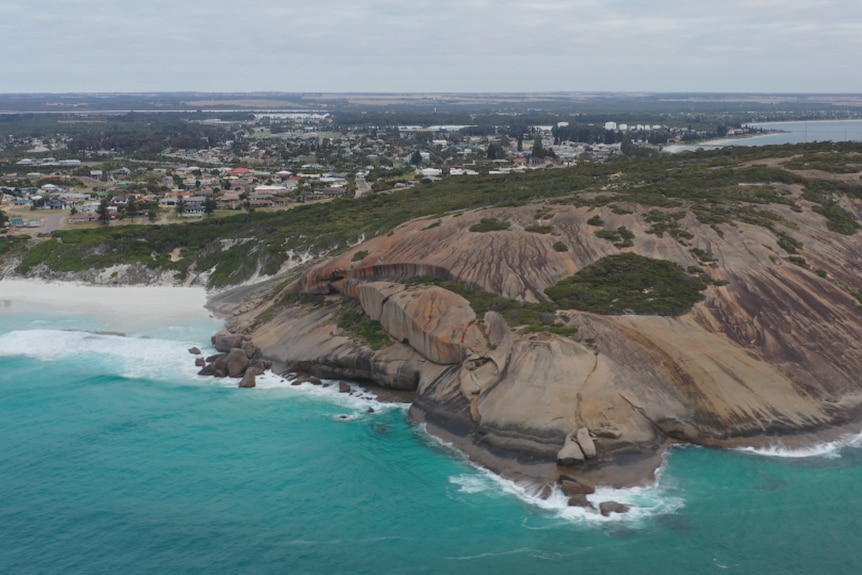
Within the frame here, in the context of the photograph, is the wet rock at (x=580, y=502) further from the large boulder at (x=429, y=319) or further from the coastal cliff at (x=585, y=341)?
the large boulder at (x=429, y=319)

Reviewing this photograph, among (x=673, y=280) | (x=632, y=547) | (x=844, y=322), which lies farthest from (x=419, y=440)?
(x=844, y=322)

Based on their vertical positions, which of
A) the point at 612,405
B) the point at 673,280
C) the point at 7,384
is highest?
the point at 673,280

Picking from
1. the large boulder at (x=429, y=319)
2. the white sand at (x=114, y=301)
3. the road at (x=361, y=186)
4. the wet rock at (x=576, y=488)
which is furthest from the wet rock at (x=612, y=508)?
the road at (x=361, y=186)

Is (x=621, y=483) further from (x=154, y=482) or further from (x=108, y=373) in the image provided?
(x=108, y=373)

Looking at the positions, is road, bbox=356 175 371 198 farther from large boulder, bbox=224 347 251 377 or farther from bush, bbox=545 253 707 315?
bush, bbox=545 253 707 315

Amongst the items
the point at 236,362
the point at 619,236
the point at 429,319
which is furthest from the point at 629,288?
the point at 236,362

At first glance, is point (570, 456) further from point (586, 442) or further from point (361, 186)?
point (361, 186)
